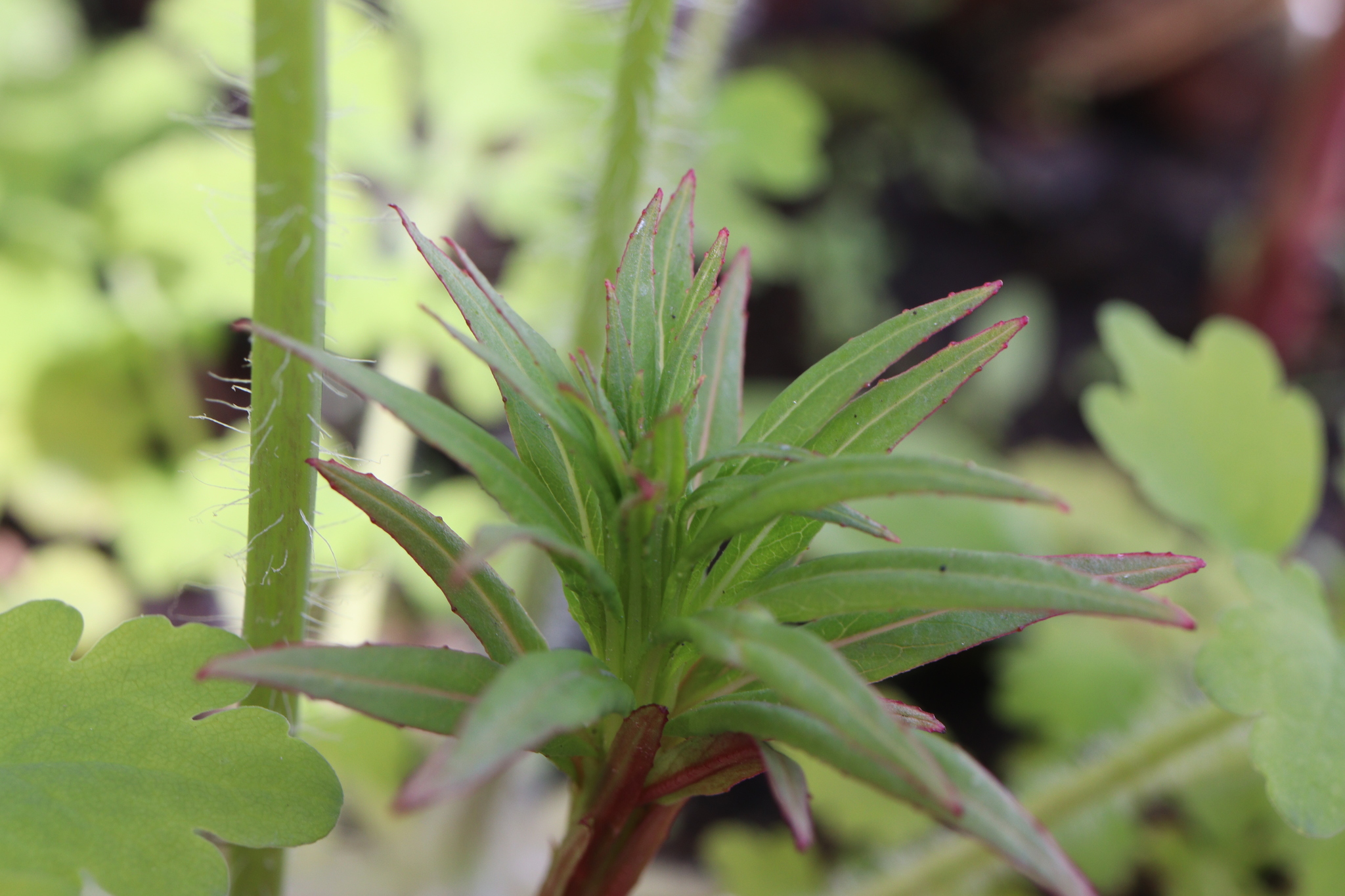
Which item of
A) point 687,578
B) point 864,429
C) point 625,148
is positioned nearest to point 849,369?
point 864,429

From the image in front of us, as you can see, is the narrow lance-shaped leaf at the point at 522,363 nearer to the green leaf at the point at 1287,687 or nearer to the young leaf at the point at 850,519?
the young leaf at the point at 850,519

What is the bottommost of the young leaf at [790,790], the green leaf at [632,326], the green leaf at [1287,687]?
the green leaf at [1287,687]

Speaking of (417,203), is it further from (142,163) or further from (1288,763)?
(1288,763)

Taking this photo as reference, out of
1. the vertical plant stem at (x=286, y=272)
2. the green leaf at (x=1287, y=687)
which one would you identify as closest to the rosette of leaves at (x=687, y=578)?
the vertical plant stem at (x=286, y=272)

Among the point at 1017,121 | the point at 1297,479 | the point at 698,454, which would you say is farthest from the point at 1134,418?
the point at 1017,121

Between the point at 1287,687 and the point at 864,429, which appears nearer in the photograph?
the point at 864,429

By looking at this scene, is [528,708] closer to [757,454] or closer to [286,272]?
[757,454]
